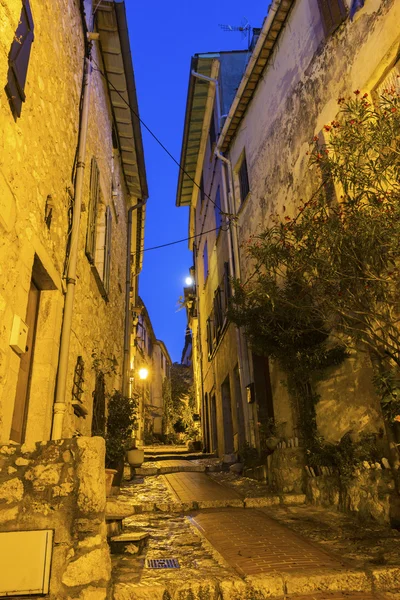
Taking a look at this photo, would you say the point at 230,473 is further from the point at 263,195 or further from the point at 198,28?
the point at 198,28

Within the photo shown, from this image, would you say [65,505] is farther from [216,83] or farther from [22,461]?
[216,83]

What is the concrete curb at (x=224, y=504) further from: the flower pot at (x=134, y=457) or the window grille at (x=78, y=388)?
the flower pot at (x=134, y=457)

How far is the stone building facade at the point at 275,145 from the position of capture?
6109 millimetres

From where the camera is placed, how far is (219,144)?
12156mm

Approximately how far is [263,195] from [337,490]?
5996mm

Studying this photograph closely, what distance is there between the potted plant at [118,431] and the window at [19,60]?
5.19m

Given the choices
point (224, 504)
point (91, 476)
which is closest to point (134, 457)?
point (224, 504)

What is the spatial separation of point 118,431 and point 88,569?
5.41 m

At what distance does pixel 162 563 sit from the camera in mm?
3410

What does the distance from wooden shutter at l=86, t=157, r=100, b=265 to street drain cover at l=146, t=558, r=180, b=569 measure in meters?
4.39

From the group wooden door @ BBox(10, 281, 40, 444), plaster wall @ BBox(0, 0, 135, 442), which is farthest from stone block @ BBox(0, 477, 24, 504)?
wooden door @ BBox(10, 281, 40, 444)

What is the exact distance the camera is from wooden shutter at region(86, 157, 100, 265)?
6844 mm

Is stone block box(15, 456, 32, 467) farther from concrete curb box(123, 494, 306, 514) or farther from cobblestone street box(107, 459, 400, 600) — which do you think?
concrete curb box(123, 494, 306, 514)

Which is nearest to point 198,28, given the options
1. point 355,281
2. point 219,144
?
point 219,144
